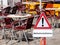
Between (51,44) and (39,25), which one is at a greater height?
(39,25)

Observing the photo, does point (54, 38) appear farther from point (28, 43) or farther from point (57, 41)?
point (28, 43)

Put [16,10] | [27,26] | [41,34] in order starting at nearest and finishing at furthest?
[41,34], [27,26], [16,10]

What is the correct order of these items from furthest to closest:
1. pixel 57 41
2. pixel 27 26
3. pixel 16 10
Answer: pixel 16 10
pixel 57 41
pixel 27 26

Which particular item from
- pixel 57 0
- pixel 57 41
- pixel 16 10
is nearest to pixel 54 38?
pixel 57 41

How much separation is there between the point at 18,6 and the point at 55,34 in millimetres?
2790

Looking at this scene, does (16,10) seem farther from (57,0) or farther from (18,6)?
(57,0)

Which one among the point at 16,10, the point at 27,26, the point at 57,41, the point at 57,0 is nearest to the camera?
the point at 27,26

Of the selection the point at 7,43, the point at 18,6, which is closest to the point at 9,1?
the point at 18,6

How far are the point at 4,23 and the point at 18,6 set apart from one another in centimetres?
316

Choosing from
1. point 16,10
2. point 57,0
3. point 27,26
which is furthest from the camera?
point 57,0

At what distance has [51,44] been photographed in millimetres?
7781

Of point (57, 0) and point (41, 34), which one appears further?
point (57, 0)

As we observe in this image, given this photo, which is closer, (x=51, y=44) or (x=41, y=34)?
(x=41, y=34)

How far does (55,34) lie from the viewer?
9.25 meters
